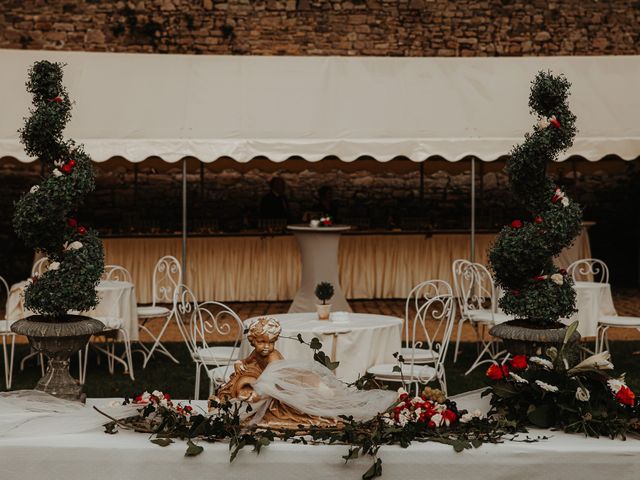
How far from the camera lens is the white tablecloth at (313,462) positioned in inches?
127

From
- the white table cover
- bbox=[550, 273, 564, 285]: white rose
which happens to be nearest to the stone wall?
the white table cover

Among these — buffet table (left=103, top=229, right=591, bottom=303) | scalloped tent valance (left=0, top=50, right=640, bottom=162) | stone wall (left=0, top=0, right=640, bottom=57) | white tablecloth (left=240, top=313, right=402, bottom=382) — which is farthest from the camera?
stone wall (left=0, top=0, right=640, bottom=57)

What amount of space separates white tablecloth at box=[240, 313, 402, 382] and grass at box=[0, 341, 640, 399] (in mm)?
900

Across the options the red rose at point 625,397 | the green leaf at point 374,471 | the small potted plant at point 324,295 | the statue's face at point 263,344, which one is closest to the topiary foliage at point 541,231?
the small potted plant at point 324,295

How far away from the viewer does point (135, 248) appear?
11000 millimetres

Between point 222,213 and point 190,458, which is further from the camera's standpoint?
point 222,213

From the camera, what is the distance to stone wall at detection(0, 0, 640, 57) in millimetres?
13812

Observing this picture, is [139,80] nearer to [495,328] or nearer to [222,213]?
[222,213]

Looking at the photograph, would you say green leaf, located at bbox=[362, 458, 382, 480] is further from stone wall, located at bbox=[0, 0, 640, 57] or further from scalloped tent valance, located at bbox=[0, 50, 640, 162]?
stone wall, located at bbox=[0, 0, 640, 57]

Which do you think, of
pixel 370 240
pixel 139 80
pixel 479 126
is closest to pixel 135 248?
pixel 139 80

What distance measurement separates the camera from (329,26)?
46.6ft

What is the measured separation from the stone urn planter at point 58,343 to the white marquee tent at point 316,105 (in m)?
4.52

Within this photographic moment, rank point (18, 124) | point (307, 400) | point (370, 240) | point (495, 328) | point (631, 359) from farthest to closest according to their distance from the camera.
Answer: point (370, 240), point (18, 124), point (631, 359), point (495, 328), point (307, 400)

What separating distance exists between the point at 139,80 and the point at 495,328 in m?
6.36
